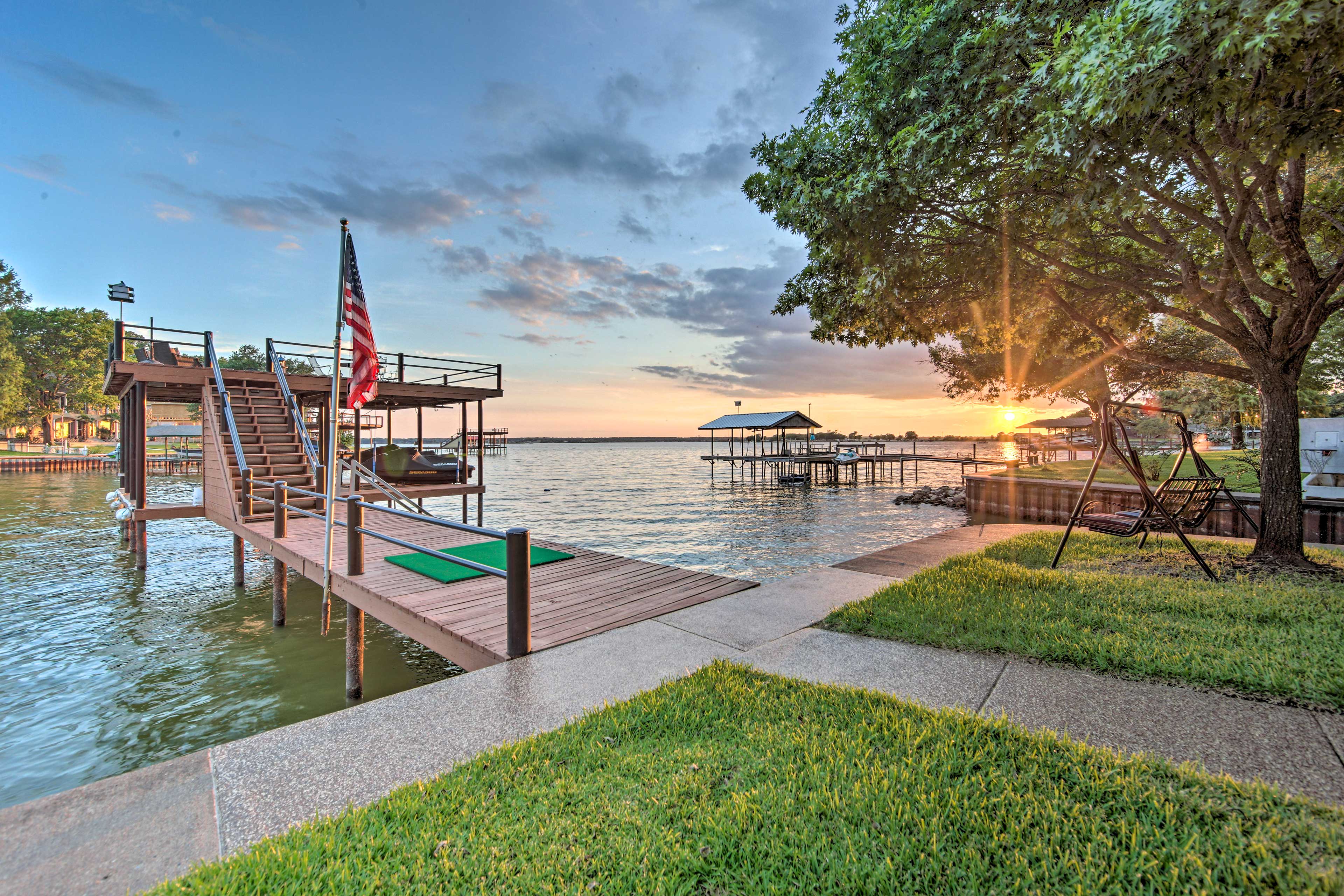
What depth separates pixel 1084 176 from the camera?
537cm

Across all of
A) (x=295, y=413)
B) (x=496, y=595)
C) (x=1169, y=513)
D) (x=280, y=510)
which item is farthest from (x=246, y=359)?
(x=1169, y=513)

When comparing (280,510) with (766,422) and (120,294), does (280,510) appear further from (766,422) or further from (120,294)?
(766,422)

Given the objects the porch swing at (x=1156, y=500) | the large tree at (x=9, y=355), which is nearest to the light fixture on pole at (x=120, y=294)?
the porch swing at (x=1156, y=500)

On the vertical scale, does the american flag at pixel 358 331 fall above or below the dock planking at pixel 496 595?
above

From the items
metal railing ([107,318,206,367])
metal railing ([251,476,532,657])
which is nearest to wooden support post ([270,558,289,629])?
metal railing ([251,476,532,657])

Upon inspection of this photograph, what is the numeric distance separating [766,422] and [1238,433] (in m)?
24.8

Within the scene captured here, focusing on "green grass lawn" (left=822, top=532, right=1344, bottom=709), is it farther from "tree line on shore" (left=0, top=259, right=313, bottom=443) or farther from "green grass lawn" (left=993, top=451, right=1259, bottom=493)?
"tree line on shore" (left=0, top=259, right=313, bottom=443)

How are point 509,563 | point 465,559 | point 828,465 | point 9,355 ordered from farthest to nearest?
1. point 828,465
2. point 9,355
3. point 465,559
4. point 509,563

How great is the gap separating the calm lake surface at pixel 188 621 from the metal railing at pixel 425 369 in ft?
17.5

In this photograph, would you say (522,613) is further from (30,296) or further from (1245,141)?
(30,296)

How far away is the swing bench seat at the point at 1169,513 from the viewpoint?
5957 mm

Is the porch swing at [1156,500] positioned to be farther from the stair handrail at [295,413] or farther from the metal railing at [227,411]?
the metal railing at [227,411]

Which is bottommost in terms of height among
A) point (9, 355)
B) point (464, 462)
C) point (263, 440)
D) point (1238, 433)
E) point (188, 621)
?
point (188, 621)

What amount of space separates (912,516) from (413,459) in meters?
18.6
